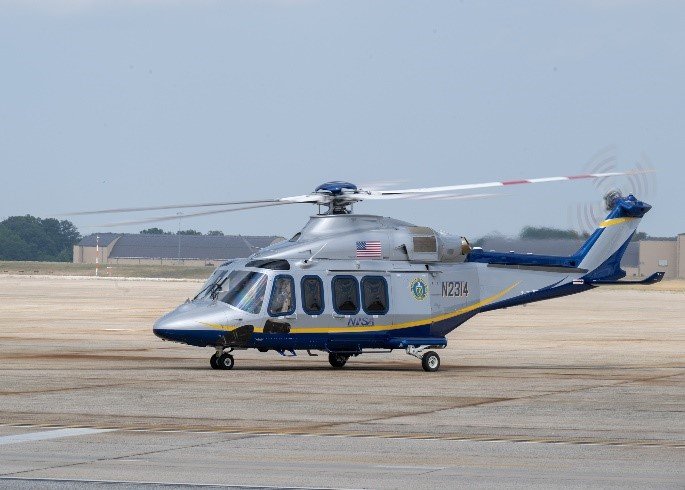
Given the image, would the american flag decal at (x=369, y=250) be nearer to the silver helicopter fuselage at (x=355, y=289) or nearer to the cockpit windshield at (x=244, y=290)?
the silver helicopter fuselage at (x=355, y=289)

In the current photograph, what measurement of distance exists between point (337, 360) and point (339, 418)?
11157 mm

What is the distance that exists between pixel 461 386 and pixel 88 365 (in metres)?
9.27

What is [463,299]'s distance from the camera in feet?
106

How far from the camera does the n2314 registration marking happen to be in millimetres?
32062

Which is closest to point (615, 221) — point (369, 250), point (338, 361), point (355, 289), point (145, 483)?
point (369, 250)

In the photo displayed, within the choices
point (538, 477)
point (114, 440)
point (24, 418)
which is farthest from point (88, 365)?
point (538, 477)

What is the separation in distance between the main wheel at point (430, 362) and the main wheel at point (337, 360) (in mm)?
1925

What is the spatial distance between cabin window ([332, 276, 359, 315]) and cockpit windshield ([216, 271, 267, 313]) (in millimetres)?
1679

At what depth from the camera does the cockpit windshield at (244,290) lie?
29.9m

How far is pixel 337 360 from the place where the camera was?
32.5 m

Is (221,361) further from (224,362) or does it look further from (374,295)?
(374,295)

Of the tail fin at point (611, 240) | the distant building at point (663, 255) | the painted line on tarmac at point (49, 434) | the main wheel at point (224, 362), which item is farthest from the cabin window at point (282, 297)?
Result: the distant building at point (663, 255)

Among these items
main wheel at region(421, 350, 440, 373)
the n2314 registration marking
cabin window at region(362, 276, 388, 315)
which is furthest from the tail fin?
cabin window at region(362, 276, 388, 315)

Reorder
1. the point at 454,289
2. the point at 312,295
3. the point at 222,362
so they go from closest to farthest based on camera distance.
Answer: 1. the point at 312,295
2. the point at 222,362
3. the point at 454,289
